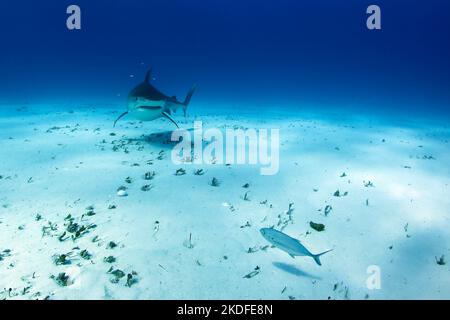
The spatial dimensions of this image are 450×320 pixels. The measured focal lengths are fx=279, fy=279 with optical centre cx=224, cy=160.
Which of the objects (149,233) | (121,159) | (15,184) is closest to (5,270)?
(149,233)

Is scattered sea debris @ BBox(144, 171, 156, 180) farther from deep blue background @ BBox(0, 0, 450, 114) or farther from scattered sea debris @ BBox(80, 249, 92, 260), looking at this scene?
deep blue background @ BBox(0, 0, 450, 114)

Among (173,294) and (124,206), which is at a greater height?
(124,206)

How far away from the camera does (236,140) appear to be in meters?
12.2

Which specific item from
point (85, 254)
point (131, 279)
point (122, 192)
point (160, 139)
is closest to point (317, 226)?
point (131, 279)

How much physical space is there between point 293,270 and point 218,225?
1594 millimetres

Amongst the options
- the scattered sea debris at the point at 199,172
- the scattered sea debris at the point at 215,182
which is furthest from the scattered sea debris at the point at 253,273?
the scattered sea debris at the point at 199,172

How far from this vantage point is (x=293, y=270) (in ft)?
13.3

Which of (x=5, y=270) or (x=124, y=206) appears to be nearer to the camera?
(x=5, y=270)

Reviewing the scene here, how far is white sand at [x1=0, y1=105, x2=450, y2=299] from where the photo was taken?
3.68m

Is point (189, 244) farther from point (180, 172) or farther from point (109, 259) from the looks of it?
point (180, 172)

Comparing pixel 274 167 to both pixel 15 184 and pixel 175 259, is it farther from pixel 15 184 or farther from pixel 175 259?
pixel 15 184

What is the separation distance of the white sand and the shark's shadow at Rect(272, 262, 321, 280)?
15 millimetres
